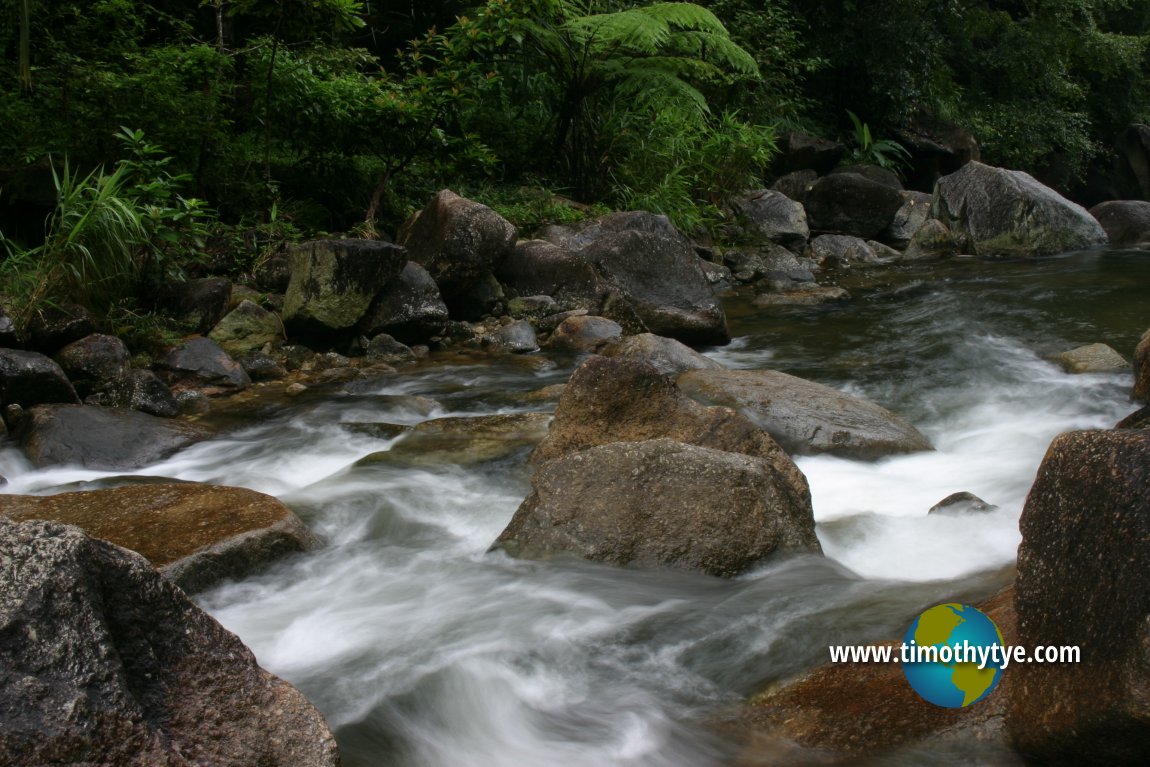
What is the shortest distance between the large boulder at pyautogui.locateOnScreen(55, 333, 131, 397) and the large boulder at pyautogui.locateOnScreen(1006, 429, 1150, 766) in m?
5.33

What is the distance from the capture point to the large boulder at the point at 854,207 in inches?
566

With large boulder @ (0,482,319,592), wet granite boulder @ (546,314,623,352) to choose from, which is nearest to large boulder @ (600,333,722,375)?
wet granite boulder @ (546,314,623,352)

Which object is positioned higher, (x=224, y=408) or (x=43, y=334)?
(x=43, y=334)

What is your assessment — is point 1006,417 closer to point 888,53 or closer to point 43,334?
point 43,334

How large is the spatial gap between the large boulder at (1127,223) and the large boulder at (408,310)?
34.2 ft

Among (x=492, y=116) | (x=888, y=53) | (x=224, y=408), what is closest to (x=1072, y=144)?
(x=888, y=53)

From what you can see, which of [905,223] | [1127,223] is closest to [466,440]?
[905,223]

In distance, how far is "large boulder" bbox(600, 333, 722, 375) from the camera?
6.55 m

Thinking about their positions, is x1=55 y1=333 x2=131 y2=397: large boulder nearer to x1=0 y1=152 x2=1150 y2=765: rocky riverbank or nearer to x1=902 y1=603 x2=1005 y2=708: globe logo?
x1=0 y1=152 x2=1150 y2=765: rocky riverbank

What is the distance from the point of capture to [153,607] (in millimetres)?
2064

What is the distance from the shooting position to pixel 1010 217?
13148 millimetres

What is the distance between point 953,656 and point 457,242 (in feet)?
19.8

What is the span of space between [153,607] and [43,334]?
15.6ft

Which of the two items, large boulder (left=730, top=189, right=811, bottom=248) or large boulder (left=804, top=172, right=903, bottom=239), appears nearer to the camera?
large boulder (left=730, top=189, right=811, bottom=248)
